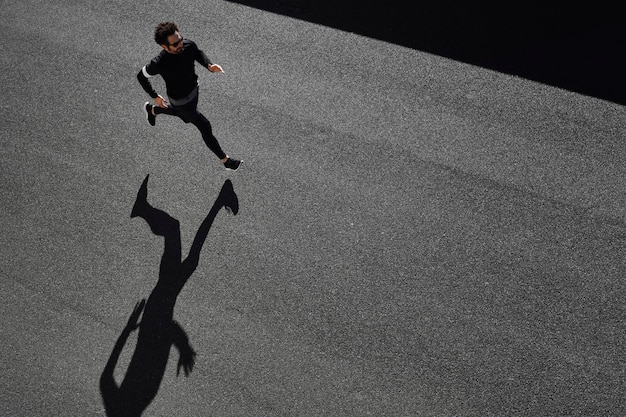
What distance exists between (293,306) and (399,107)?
3.00 meters

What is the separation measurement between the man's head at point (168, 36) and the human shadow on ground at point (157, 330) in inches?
73.2

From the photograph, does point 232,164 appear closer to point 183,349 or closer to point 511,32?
point 183,349

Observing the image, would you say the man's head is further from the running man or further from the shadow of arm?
the shadow of arm

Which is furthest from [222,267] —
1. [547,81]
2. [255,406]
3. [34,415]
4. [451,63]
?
[547,81]

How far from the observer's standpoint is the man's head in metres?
5.09

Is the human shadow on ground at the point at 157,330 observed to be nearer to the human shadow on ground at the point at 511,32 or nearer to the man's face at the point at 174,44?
the man's face at the point at 174,44

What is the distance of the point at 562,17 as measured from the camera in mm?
7207

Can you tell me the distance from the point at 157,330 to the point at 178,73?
9.13ft

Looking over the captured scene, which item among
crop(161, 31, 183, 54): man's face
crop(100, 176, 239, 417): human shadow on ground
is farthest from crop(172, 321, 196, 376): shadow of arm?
crop(161, 31, 183, 54): man's face

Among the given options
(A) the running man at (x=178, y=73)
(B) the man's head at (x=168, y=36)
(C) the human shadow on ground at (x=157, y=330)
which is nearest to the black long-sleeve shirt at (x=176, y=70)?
(A) the running man at (x=178, y=73)

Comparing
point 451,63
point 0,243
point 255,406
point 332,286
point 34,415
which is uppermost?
point 451,63

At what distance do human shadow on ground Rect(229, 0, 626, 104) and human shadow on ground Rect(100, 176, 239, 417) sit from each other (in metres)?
3.33

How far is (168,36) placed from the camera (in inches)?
201

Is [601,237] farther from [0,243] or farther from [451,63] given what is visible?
[0,243]
